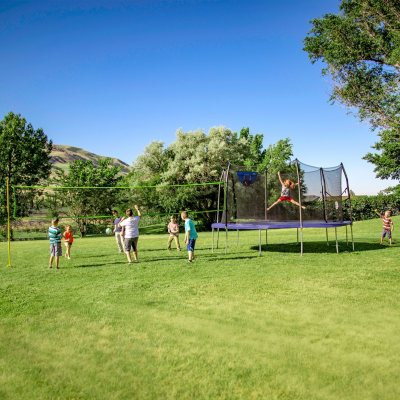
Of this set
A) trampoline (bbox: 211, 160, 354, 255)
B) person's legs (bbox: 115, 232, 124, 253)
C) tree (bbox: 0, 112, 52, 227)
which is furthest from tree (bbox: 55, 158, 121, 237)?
trampoline (bbox: 211, 160, 354, 255)

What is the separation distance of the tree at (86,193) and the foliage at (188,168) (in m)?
3.40

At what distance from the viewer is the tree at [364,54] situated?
22688 mm

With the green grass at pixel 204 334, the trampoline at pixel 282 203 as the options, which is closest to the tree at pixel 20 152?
the trampoline at pixel 282 203

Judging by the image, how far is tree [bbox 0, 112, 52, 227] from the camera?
40062 mm

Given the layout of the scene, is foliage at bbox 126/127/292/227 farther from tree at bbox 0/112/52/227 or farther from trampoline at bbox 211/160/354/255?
trampoline at bbox 211/160/354/255

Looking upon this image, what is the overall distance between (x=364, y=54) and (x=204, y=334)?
75.1 ft

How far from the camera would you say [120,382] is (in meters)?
4.35

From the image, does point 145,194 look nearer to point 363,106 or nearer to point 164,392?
point 363,106

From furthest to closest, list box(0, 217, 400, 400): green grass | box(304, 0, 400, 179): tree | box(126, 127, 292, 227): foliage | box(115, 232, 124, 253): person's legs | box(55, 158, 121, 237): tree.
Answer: box(55, 158, 121, 237): tree → box(126, 127, 292, 227): foliage → box(304, 0, 400, 179): tree → box(115, 232, 124, 253): person's legs → box(0, 217, 400, 400): green grass

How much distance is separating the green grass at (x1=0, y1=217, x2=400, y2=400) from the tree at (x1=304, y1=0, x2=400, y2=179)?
15.3 meters

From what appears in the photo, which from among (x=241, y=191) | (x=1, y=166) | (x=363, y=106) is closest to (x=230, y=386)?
(x=241, y=191)

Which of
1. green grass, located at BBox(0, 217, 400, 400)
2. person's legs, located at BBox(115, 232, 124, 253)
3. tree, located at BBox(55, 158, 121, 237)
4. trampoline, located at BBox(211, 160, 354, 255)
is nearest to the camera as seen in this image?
green grass, located at BBox(0, 217, 400, 400)

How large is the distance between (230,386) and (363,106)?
76.3 ft

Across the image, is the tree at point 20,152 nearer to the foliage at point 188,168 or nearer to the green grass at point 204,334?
the foliage at point 188,168
